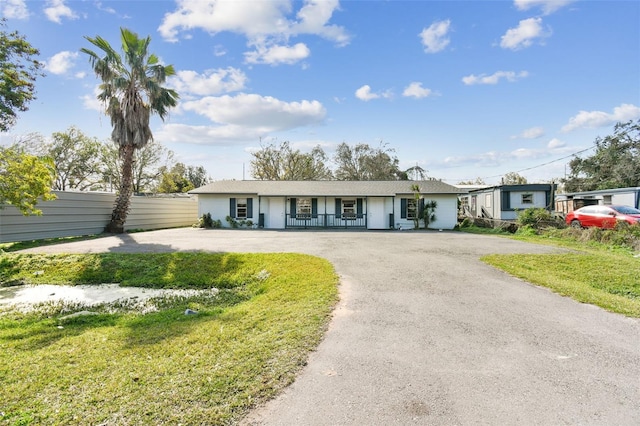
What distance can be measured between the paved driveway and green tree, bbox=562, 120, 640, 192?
32151 millimetres

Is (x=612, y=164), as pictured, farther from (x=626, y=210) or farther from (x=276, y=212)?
(x=276, y=212)

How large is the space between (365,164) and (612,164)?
2441 cm

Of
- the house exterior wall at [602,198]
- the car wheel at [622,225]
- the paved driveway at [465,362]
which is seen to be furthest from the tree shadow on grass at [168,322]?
the house exterior wall at [602,198]

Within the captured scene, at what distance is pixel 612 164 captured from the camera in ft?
101

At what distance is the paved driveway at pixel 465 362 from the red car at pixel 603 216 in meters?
11.6

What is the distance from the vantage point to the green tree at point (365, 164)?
38781mm

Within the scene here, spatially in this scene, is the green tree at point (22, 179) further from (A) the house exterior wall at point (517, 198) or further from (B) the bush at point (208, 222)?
(A) the house exterior wall at point (517, 198)

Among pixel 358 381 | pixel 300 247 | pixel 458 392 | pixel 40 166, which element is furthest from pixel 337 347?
pixel 40 166

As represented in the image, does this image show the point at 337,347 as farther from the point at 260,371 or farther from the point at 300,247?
the point at 300,247

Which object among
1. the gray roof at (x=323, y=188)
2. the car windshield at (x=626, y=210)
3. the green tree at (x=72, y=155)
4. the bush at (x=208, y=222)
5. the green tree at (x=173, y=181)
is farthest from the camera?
the green tree at (x=173, y=181)

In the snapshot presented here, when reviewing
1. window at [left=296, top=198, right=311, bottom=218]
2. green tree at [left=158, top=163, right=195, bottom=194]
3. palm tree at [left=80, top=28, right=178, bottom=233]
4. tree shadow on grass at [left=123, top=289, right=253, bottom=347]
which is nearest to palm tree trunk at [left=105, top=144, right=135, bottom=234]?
palm tree at [left=80, top=28, right=178, bottom=233]

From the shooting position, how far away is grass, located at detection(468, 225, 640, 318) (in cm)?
562

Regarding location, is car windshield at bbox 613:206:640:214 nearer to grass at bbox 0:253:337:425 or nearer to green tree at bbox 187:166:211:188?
grass at bbox 0:253:337:425

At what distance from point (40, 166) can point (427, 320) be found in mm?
11397
